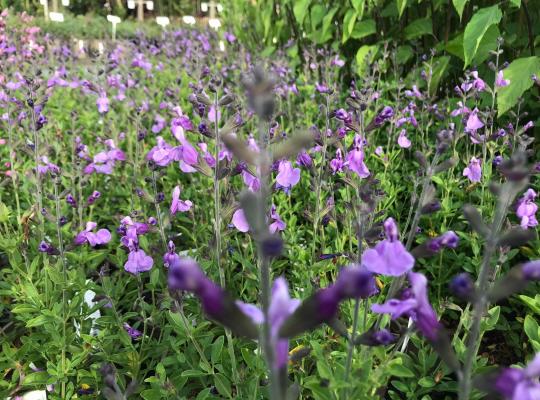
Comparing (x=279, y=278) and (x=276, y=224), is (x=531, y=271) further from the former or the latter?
(x=276, y=224)

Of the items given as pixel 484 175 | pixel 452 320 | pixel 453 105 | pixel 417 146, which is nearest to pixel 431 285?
pixel 452 320

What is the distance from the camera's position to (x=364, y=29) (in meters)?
5.23

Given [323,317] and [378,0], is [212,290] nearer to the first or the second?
[323,317]

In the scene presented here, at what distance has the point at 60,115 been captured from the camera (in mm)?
5559

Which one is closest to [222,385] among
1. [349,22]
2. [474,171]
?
[474,171]

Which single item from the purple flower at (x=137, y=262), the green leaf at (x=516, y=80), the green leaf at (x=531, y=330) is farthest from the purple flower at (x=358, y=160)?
the green leaf at (x=516, y=80)

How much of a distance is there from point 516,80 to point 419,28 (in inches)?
61.3

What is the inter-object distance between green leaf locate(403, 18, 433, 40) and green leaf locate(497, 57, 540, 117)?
1.31 meters

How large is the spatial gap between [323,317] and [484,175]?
2402mm

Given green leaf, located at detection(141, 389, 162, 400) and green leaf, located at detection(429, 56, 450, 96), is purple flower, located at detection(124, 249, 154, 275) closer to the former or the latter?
green leaf, located at detection(141, 389, 162, 400)

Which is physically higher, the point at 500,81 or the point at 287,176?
the point at 500,81

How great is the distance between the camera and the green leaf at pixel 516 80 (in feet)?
10.8

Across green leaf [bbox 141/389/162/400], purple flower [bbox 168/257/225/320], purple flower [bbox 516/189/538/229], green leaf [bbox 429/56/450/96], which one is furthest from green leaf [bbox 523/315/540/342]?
green leaf [bbox 429/56/450/96]

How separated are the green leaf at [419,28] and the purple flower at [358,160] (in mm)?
2692
